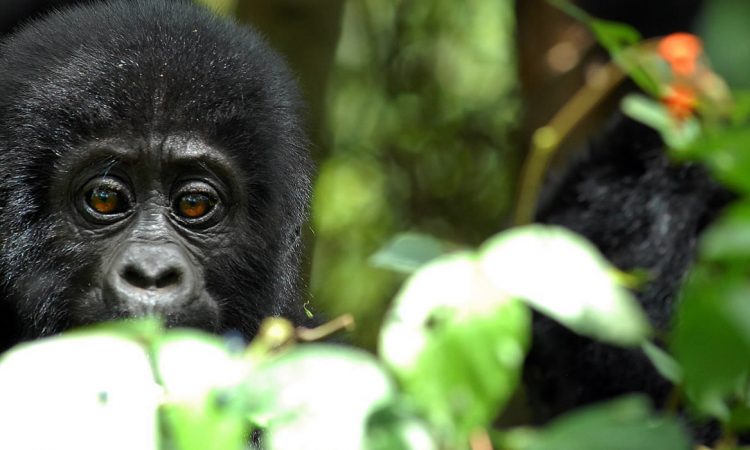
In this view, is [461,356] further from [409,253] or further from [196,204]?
[196,204]

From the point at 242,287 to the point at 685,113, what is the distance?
1728mm

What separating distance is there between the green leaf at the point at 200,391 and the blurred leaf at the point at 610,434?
238 millimetres

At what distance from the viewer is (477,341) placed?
86 cm

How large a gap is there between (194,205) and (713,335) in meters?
2.07

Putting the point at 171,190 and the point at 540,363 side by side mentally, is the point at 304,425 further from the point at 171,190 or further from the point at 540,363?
the point at 540,363

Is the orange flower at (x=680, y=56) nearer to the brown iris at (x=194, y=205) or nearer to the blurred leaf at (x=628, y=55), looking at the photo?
the blurred leaf at (x=628, y=55)

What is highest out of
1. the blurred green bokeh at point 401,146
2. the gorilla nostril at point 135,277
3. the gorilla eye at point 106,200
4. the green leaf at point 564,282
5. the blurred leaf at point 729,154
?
the blurred leaf at point 729,154

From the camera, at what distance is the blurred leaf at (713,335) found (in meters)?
0.85

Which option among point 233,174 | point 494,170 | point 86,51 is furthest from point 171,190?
A: point 494,170

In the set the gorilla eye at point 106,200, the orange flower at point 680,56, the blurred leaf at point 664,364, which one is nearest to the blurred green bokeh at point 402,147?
the gorilla eye at point 106,200

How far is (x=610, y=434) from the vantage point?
835 millimetres

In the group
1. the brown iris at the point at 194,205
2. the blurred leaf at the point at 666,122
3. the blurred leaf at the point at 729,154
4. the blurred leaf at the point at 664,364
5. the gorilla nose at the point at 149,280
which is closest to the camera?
the blurred leaf at the point at 729,154

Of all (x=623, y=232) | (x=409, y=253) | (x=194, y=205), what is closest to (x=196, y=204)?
(x=194, y=205)

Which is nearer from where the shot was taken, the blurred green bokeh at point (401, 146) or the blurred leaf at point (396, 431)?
the blurred leaf at point (396, 431)
